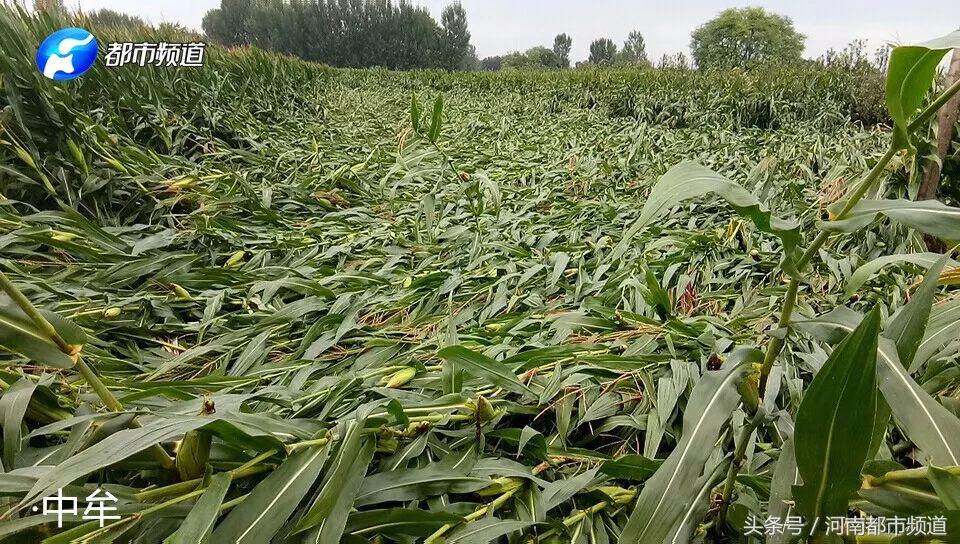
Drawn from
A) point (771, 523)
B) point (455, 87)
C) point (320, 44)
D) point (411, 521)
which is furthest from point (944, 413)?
point (320, 44)

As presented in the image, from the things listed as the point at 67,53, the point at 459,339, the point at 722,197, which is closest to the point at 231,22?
the point at 67,53

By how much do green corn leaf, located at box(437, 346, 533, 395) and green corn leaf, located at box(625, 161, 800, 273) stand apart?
419 mm

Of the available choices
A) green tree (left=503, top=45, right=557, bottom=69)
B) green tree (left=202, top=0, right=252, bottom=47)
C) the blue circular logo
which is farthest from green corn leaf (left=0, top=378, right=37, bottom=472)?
green tree (left=503, top=45, right=557, bottom=69)

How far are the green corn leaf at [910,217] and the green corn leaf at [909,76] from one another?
6cm

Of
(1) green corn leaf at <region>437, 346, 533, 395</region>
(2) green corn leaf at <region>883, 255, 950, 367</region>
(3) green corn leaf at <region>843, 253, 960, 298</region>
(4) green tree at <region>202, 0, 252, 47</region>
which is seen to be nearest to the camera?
(2) green corn leaf at <region>883, 255, 950, 367</region>

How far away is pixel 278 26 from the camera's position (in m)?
27.7

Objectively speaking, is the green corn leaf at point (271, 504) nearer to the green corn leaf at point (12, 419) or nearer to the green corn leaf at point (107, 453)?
the green corn leaf at point (107, 453)

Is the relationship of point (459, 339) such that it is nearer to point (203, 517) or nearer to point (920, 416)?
point (203, 517)

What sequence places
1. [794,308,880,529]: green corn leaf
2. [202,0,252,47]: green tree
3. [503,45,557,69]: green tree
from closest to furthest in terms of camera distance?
[794,308,880,529]: green corn leaf < [202,0,252,47]: green tree < [503,45,557,69]: green tree

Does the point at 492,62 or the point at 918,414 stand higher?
the point at 492,62

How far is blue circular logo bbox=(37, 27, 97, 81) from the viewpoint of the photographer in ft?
7.35

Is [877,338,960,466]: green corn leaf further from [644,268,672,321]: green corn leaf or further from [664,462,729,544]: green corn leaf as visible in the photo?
[644,268,672,321]: green corn leaf

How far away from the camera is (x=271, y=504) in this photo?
1.87ft

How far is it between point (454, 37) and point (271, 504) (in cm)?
3493
